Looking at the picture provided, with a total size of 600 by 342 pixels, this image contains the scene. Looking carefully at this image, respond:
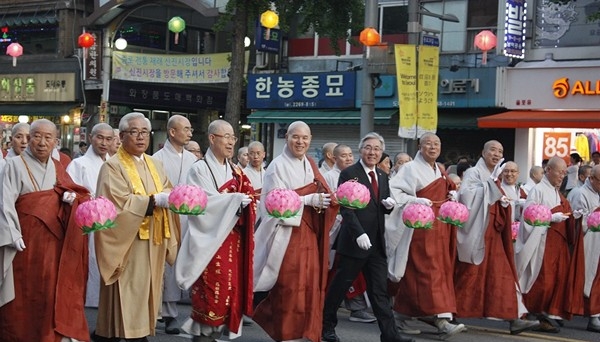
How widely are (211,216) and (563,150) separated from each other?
586 inches

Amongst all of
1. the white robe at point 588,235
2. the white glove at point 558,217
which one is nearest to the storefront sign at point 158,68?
the white robe at point 588,235

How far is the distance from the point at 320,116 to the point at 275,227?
16033 mm

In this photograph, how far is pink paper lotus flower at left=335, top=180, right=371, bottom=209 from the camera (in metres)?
8.20

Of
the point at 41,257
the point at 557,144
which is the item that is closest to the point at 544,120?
the point at 557,144

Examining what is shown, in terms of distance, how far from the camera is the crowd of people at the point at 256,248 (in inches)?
298

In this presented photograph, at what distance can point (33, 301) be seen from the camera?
7559 millimetres

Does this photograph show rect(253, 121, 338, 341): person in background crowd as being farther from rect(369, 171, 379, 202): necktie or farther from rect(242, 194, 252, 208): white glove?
rect(369, 171, 379, 202): necktie

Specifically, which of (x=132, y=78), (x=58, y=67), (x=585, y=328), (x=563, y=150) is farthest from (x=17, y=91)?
(x=585, y=328)

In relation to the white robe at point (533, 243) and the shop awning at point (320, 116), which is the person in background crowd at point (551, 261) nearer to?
the white robe at point (533, 243)

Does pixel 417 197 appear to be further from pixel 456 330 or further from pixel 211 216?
pixel 211 216

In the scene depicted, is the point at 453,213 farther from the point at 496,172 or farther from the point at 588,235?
→ the point at 588,235

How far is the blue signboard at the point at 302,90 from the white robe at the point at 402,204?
14221 mm

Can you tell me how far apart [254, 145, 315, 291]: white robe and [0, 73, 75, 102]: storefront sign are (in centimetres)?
2146

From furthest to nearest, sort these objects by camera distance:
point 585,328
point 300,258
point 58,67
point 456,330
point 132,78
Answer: point 58,67
point 132,78
point 585,328
point 456,330
point 300,258
